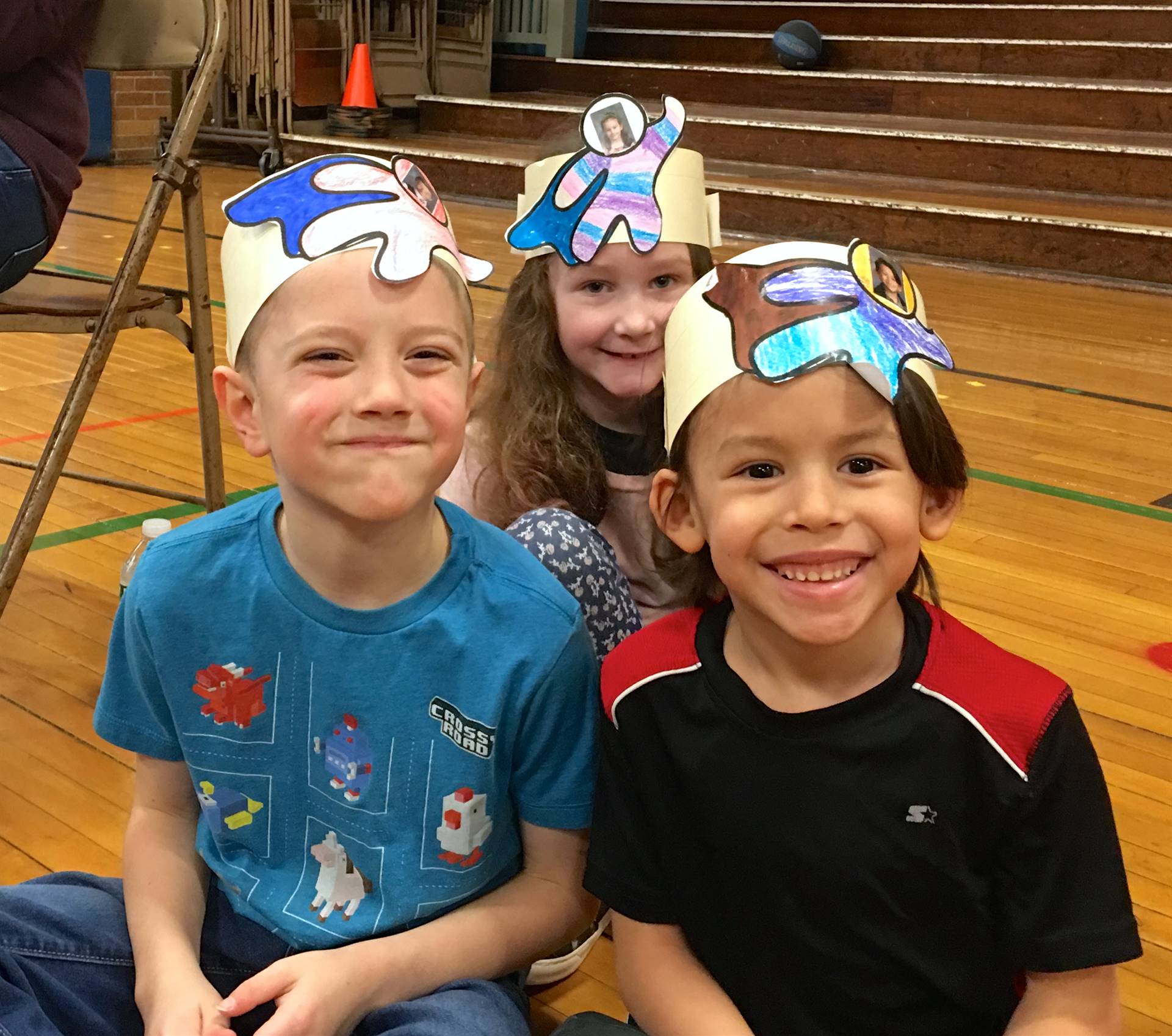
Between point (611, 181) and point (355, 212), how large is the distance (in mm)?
570

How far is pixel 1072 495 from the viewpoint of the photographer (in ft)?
9.00

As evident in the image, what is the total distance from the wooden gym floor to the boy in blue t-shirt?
1.09ft

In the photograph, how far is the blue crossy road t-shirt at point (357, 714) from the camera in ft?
3.39

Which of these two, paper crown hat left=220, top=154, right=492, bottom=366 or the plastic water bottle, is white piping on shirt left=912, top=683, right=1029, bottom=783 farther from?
the plastic water bottle

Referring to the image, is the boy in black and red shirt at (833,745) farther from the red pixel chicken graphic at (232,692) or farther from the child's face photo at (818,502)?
the red pixel chicken graphic at (232,692)

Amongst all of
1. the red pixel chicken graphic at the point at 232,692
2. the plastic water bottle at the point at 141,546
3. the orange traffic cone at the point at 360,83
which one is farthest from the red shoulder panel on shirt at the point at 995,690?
the orange traffic cone at the point at 360,83

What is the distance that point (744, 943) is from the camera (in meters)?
1.01

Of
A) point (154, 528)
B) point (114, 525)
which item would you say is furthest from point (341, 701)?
point (114, 525)

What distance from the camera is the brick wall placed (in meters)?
7.23

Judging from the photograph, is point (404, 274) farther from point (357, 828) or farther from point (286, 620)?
point (357, 828)

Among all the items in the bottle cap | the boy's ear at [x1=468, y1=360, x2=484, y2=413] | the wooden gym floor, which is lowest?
the wooden gym floor

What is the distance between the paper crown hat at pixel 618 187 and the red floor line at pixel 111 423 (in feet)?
4.75

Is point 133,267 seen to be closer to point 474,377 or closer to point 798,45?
point 474,377

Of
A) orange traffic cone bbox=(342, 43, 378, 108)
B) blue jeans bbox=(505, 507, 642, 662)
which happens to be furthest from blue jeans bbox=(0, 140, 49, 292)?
orange traffic cone bbox=(342, 43, 378, 108)
